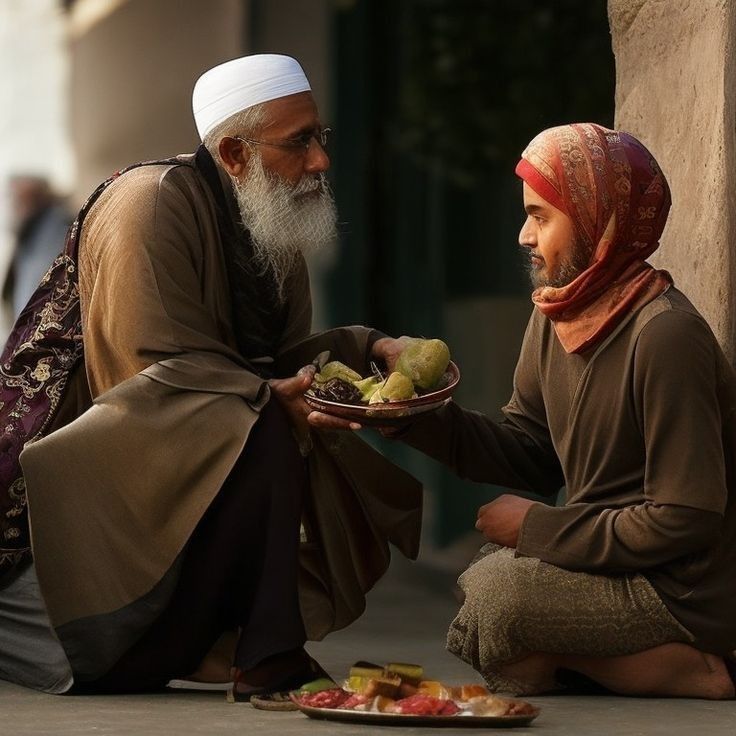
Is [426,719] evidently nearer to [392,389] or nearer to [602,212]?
[392,389]

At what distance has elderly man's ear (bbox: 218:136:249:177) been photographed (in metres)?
5.56

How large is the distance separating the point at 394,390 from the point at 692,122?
4.40ft

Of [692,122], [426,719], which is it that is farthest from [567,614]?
[692,122]

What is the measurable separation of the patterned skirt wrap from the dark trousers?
52cm

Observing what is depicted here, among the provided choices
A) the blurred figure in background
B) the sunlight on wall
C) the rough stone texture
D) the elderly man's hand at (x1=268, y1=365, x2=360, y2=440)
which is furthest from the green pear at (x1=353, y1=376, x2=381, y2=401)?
the sunlight on wall

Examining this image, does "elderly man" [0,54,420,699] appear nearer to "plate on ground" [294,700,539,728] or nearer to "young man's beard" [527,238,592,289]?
"plate on ground" [294,700,539,728]

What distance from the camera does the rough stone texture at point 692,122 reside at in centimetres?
562

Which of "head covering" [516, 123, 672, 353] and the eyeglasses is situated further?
the eyeglasses

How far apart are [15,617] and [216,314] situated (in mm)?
1012

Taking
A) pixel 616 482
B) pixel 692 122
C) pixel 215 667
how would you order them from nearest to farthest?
1. pixel 616 482
2. pixel 215 667
3. pixel 692 122

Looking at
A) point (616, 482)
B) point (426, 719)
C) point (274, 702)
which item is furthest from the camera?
point (616, 482)

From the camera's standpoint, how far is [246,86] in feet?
18.4

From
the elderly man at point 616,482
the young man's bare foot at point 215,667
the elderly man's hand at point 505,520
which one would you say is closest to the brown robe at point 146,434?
the young man's bare foot at point 215,667

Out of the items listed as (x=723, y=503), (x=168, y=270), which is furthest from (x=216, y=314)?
(x=723, y=503)
